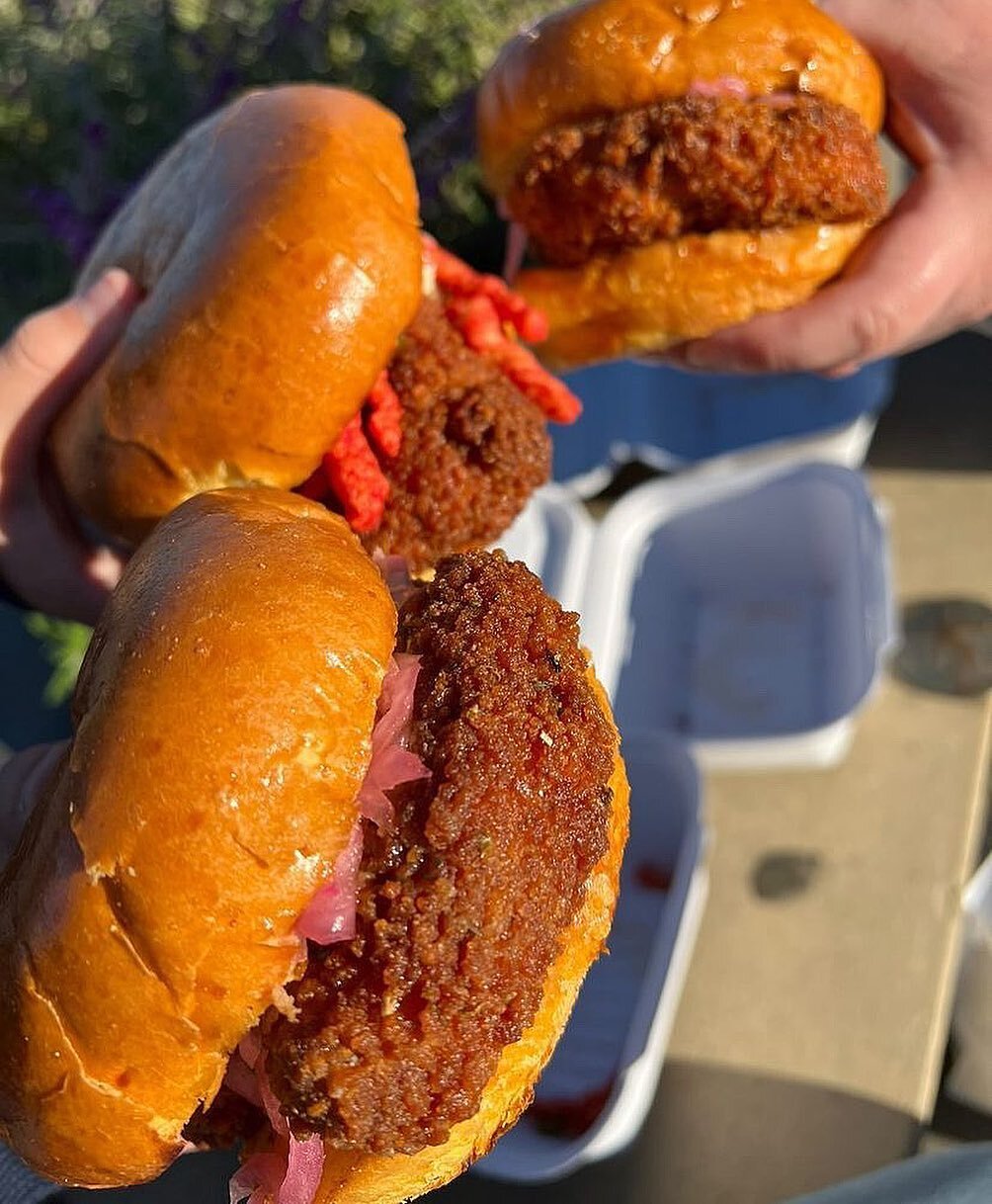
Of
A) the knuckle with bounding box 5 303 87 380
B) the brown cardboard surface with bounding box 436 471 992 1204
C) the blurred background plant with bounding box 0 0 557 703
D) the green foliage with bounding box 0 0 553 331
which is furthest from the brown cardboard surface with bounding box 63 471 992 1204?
the green foliage with bounding box 0 0 553 331

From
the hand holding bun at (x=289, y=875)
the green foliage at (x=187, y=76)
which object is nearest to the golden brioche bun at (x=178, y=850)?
the hand holding bun at (x=289, y=875)

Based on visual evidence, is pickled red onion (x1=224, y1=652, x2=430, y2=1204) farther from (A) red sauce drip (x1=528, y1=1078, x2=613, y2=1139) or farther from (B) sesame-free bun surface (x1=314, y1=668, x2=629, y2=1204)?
(A) red sauce drip (x1=528, y1=1078, x2=613, y2=1139)

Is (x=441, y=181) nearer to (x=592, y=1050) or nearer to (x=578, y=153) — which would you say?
(x=578, y=153)

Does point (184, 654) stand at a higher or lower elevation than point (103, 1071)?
higher

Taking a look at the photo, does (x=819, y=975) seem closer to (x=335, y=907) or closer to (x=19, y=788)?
(x=335, y=907)

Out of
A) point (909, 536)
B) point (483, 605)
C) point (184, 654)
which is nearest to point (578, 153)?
point (483, 605)

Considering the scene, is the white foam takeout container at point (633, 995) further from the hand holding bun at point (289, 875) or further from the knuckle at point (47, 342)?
the knuckle at point (47, 342)
